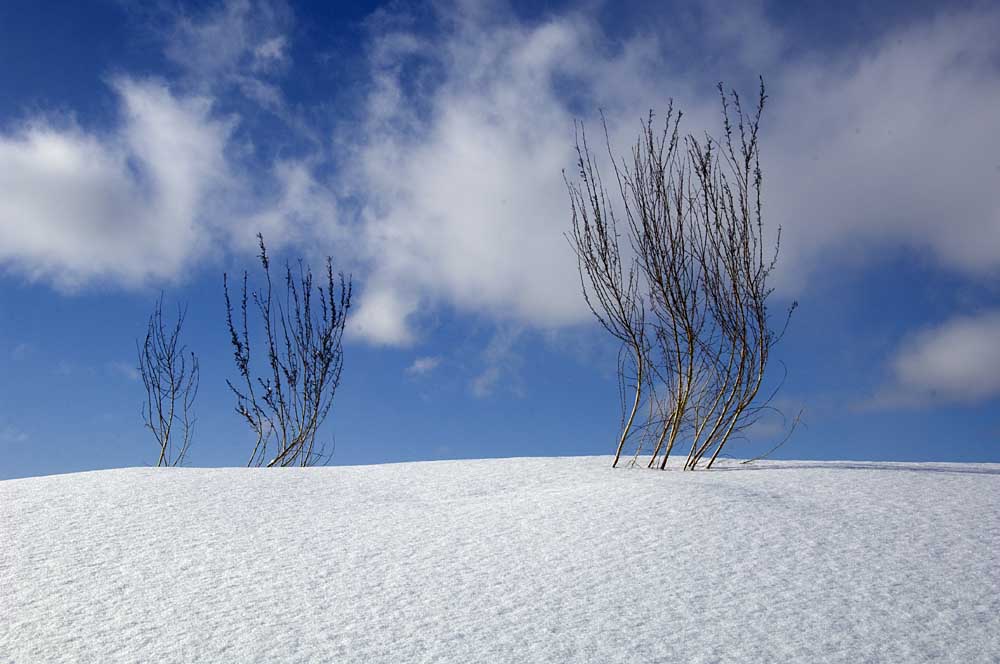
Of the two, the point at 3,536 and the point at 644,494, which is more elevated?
the point at 644,494

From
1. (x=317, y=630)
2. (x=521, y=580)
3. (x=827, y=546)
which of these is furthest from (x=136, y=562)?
(x=827, y=546)

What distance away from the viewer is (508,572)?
7.70 feet

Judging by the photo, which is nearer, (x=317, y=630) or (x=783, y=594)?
(x=317, y=630)

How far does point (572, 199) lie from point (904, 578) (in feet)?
9.01

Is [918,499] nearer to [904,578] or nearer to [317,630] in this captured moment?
[904,578]

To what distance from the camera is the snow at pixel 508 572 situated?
192 centimetres

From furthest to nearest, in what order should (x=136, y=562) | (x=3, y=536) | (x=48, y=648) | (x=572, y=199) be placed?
(x=572, y=199) → (x=3, y=536) → (x=136, y=562) → (x=48, y=648)

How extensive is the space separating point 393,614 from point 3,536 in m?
1.71

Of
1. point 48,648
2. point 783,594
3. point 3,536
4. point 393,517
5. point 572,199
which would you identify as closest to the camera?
point 48,648

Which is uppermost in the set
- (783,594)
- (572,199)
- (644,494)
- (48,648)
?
(572,199)

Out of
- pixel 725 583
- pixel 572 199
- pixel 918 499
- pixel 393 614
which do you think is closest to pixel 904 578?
pixel 725 583

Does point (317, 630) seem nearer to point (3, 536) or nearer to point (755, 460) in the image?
point (3, 536)

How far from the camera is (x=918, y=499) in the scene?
3.19 m

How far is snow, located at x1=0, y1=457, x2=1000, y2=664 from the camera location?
1.92m
